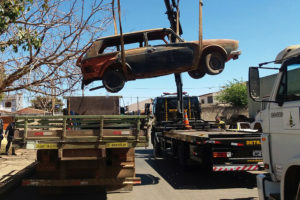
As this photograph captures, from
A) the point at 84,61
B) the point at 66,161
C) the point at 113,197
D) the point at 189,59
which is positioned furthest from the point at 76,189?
the point at 189,59

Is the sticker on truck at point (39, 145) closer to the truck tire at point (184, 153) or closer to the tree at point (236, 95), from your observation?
the truck tire at point (184, 153)

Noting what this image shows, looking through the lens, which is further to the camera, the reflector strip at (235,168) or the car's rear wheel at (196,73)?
the car's rear wheel at (196,73)

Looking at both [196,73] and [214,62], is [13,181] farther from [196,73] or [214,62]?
[214,62]

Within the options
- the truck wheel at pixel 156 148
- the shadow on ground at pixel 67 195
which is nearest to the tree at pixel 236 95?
the truck wheel at pixel 156 148

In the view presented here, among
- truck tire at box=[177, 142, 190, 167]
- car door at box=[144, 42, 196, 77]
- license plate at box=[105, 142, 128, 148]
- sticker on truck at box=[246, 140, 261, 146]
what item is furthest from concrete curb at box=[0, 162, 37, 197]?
sticker on truck at box=[246, 140, 261, 146]

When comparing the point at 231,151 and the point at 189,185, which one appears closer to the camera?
the point at 231,151

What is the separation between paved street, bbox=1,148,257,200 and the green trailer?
79 cm

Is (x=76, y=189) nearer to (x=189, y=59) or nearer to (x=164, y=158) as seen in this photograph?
(x=189, y=59)

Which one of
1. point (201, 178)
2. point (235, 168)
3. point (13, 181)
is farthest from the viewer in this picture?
point (201, 178)

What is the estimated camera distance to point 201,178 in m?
7.37

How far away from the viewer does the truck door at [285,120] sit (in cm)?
302

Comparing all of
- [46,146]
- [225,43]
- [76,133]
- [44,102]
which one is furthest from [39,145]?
[44,102]

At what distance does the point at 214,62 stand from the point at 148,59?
5.26 feet

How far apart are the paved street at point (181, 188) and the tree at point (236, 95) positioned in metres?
26.6
